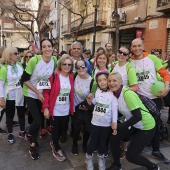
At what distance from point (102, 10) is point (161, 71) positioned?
1455 centimetres

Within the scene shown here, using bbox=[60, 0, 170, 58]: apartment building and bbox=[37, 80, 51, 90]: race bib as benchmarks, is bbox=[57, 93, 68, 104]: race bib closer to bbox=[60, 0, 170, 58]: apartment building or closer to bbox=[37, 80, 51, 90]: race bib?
bbox=[37, 80, 51, 90]: race bib

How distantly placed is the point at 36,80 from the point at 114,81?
139 cm

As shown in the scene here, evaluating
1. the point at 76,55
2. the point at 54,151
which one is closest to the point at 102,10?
the point at 76,55

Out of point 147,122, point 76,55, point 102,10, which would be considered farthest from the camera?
point 102,10

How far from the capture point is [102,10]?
17.1m

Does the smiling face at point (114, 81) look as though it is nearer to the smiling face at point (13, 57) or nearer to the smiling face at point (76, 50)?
the smiling face at point (76, 50)

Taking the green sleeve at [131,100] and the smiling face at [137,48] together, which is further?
the smiling face at [137,48]

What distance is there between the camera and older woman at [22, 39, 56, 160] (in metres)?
3.59

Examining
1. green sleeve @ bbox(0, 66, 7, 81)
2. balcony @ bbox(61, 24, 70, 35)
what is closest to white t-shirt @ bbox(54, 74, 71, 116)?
green sleeve @ bbox(0, 66, 7, 81)

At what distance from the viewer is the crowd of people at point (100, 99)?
9.87 ft

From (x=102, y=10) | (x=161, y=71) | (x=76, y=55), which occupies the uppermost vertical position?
(x=102, y=10)

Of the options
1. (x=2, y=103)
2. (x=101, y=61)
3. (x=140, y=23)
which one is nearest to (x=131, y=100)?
(x=101, y=61)

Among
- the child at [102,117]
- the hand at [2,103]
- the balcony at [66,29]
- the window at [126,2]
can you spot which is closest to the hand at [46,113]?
the child at [102,117]

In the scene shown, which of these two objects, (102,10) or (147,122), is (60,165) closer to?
(147,122)
